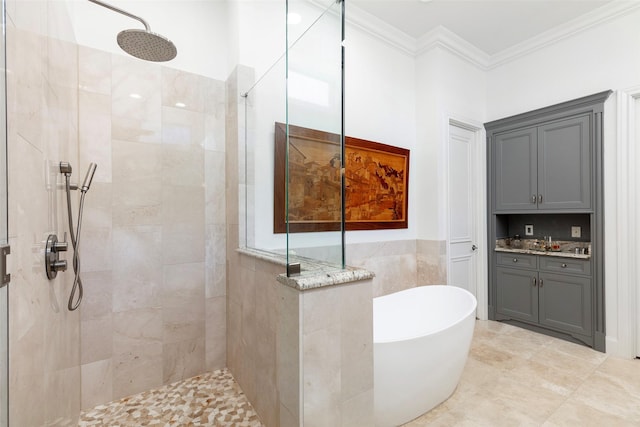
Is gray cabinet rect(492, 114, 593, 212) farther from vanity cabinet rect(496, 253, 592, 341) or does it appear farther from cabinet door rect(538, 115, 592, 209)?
vanity cabinet rect(496, 253, 592, 341)

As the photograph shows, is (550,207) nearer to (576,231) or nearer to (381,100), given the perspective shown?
(576,231)

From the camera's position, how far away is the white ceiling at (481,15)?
264 centimetres

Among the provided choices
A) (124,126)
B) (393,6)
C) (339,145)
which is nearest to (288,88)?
(339,145)

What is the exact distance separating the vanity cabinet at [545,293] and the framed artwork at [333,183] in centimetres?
140

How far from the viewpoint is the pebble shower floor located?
5.71 feet

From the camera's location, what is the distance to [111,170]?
1.93m

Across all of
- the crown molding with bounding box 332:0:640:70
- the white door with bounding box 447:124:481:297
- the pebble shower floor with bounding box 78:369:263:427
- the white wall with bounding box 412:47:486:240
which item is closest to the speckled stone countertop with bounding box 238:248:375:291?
the pebble shower floor with bounding box 78:369:263:427

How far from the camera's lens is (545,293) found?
2984mm

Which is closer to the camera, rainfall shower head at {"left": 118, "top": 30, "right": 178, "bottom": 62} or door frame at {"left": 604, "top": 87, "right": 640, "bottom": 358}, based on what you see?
rainfall shower head at {"left": 118, "top": 30, "right": 178, "bottom": 62}

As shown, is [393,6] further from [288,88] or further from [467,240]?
[467,240]

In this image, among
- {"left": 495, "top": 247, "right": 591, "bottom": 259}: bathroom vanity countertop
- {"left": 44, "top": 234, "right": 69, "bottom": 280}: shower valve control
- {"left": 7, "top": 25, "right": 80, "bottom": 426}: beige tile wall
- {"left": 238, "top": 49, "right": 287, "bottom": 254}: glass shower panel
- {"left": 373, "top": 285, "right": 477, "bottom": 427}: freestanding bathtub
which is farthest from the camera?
{"left": 495, "top": 247, "right": 591, "bottom": 259}: bathroom vanity countertop

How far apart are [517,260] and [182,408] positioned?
11.3ft

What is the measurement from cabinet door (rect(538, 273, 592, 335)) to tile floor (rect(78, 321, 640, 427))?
31cm

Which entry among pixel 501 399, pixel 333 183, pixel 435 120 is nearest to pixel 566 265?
pixel 501 399
